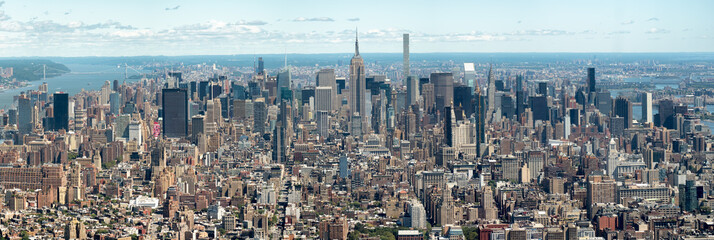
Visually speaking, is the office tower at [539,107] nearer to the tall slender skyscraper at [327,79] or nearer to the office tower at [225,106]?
the tall slender skyscraper at [327,79]

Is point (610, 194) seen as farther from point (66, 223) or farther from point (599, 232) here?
point (66, 223)

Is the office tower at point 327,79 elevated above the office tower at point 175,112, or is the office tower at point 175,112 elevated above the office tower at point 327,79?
the office tower at point 327,79

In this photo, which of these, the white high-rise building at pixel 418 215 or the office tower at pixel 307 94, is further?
the office tower at pixel 307 94

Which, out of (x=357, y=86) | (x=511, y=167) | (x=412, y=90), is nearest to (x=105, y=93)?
(x=357, y=86)

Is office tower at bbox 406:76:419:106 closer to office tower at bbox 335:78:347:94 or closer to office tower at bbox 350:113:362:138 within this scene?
office tower at bbox 335:78:347:94

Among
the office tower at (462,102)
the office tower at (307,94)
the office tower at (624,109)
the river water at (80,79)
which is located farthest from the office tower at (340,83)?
the office tower at (624,109)

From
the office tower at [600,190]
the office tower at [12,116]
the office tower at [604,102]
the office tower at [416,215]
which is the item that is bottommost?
the office tower at [416,215]

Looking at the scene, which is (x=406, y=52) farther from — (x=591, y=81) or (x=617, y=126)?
(x=617, y=126)

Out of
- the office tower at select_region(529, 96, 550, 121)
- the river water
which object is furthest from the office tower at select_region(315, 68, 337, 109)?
the office tower at select_region(529, 96, 550, 121)
